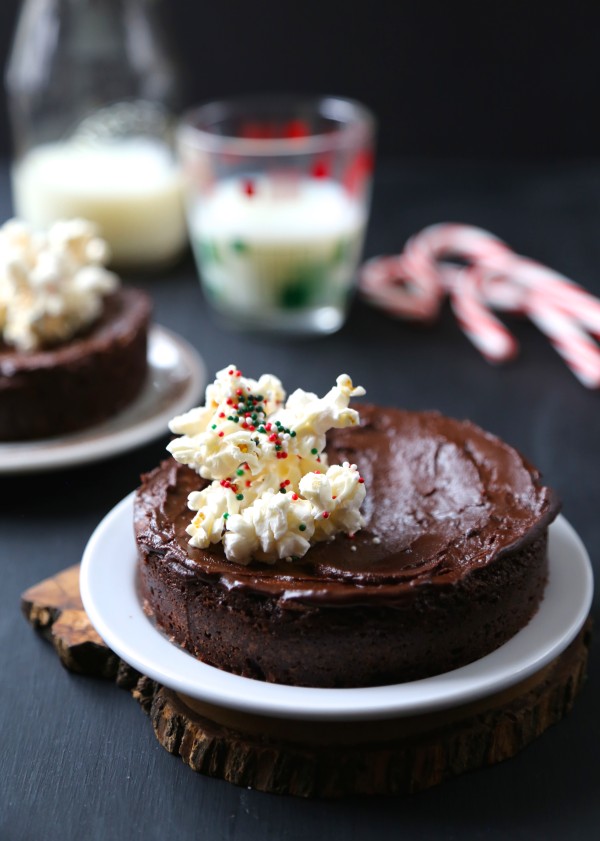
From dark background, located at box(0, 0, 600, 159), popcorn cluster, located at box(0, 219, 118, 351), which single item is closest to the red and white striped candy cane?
popcorn cluster, located at box(0, 219, 118, 351)

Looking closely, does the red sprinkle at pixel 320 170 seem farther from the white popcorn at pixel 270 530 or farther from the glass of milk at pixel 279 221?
the white popcorn at pixel 270 530

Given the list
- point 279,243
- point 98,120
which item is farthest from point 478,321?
point 98,120

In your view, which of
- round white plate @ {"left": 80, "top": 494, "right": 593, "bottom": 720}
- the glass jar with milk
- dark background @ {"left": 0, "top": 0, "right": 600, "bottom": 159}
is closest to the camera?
round white plate @ {"left": 80, "top": 494, "right": 593, "bottom": 720}

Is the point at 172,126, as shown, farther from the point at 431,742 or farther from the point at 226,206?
the point at 431,742

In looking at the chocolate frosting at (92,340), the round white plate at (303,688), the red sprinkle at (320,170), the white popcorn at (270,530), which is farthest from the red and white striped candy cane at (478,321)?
the white popcorn at (270,530)

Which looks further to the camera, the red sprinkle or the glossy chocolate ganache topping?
the red sprinkle

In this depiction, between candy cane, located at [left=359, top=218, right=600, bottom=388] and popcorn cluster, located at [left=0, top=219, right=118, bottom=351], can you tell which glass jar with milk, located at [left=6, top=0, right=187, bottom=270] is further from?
popcorn cluster, located at [left=0, top=219, right=118, bottom=351]

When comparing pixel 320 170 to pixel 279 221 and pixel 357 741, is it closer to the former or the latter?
pixel 279 221
